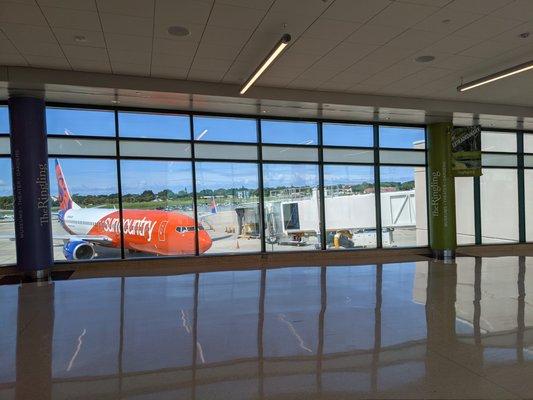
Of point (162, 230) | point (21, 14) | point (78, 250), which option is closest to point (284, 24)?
point (21, 14)

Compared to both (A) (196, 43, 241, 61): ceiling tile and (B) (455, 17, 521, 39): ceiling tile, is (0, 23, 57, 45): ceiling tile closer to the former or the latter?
(A) (196, 43, 241, 61): ceiling tile

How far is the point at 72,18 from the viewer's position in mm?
4633

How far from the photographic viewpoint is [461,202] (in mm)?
10969

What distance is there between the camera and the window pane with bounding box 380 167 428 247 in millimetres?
10352

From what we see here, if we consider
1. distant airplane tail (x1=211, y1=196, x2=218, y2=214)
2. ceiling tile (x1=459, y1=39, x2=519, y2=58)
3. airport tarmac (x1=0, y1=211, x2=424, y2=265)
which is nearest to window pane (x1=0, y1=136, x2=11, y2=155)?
airport tarmac (x1=0, y1=211, x2=424, y2=265)

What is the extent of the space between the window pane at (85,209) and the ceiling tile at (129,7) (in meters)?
4.36

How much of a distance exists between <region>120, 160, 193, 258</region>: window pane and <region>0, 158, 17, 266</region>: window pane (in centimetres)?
207

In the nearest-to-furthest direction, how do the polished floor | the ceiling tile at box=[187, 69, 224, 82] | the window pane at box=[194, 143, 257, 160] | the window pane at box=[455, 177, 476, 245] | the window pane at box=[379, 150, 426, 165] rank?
the polished floor
the ceiling tile at box=[187, 69, 224, 82]
the window pane at box=[194, 143, 257, 160]
the window pane at box=[379, 150, 426, 165]
the window pane at box=[455, 177, 476, 245]

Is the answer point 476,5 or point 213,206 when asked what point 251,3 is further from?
point 213,206

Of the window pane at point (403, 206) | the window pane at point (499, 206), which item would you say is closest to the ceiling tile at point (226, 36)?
the window pane at point (403, 206)

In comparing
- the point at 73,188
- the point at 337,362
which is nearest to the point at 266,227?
the point at 73,188

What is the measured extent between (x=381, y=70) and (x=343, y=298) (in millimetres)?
3806

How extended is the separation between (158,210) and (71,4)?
5222mm

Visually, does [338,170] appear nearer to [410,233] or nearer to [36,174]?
[410,233]
